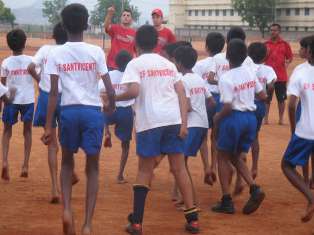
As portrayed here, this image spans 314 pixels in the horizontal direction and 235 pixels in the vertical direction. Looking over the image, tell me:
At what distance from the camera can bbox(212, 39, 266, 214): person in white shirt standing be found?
7.00 m

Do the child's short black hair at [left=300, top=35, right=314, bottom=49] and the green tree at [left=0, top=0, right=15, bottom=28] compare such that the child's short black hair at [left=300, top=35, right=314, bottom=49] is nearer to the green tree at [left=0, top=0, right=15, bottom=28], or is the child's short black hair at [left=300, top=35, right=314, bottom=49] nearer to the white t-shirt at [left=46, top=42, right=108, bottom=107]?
the white t-shirt at [left=46, top=42, right=108, bottom=107]

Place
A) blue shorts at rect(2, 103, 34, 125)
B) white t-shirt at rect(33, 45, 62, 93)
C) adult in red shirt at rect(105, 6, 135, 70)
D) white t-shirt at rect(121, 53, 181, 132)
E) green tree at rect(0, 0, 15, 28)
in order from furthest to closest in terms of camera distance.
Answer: green tree at rect(0, 0, 15, 28) < adult in red shirt at rect(105, 6, 135, 70) < blue shorts at rect(2, 103, 34, 125) < white t-shirt at rect(33, 45, 62, 93) < white t-shirt at rect(121, 53, 181, 132)

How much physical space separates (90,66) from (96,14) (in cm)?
8715

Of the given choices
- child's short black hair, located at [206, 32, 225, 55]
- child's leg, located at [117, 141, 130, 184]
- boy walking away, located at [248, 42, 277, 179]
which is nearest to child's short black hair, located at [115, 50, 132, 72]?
child's leg, located at [117, 141, 130, 184]

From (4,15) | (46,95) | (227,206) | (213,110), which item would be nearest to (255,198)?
(227,206)

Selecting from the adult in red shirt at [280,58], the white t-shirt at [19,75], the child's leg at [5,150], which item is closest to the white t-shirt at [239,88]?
the white t-shirt at [19,75]

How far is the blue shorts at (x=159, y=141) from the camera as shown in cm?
628

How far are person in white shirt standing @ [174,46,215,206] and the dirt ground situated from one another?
689mm

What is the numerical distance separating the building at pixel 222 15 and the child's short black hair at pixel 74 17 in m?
77.9

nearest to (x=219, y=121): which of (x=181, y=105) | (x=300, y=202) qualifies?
(x=181, y=105)

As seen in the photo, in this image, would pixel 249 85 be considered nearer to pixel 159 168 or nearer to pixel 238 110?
pixel 238 110

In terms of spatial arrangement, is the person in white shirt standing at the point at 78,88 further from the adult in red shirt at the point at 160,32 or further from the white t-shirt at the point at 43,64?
the adult in red shirt at the point at 160,32

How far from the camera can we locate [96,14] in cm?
9175

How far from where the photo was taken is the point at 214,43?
8203mm
